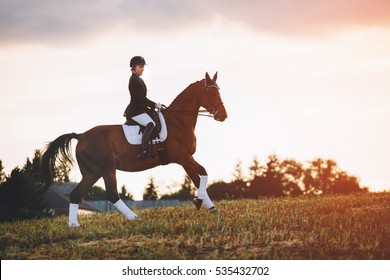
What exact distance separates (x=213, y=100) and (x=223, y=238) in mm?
3473

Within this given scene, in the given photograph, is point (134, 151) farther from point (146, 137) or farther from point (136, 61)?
point (136, 61)

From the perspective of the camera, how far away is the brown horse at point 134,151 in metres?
11.5

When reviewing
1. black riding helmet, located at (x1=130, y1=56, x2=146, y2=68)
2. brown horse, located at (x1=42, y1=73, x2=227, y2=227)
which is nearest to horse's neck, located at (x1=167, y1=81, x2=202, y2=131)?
brown horse, located at (x1=42, y1=73, x2=227, y2=227)

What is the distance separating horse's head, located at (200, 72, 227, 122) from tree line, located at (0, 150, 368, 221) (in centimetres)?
328

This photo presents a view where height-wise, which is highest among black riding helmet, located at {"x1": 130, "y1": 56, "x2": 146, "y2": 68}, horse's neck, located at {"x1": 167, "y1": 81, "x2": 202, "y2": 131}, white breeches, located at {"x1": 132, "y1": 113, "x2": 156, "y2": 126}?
black riding helmet, located at {"x1": 130, "y1": 56, "x2": 146, "y2": 68}

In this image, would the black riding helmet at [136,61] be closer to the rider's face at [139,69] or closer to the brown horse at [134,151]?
the rider's face at [139,69]

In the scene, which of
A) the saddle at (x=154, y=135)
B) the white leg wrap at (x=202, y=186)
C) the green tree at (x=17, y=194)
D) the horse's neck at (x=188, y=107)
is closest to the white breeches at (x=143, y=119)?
the saddle at (x=154, y=135)

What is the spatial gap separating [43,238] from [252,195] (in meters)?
30.2

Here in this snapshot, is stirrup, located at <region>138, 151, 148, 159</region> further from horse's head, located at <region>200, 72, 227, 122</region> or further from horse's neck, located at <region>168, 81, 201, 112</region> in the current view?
horse's head, located at <region>200, 72, 227, 122</region>

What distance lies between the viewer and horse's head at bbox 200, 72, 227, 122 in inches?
447

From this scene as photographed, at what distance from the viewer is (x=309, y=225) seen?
9.85m

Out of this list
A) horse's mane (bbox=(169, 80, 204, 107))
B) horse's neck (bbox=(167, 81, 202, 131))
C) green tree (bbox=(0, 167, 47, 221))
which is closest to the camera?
horse's neck (bbox=(167, 81, 202, 131))
